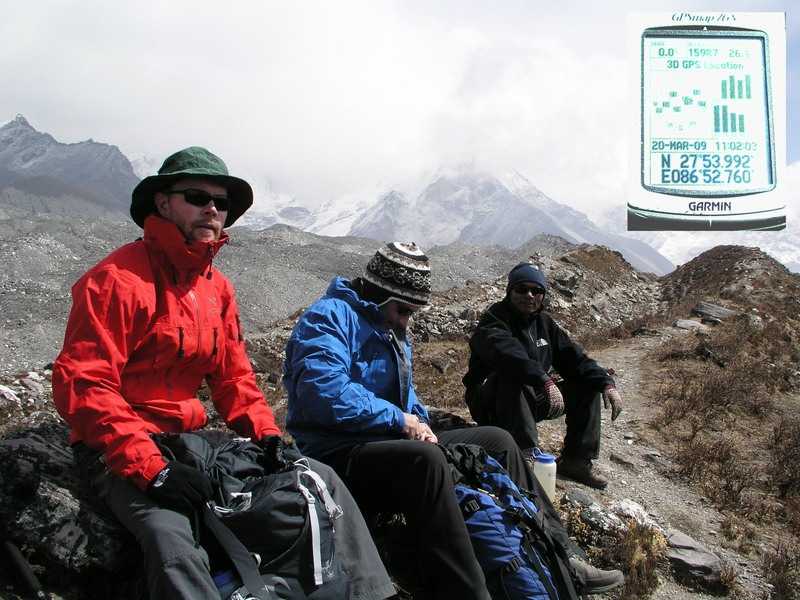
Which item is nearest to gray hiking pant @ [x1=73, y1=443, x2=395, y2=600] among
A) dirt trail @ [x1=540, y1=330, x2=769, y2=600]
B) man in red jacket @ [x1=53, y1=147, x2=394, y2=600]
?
man in red jacket @ [x1=53, y1=147, x2=394, y2=600]

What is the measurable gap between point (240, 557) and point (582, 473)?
3478mm

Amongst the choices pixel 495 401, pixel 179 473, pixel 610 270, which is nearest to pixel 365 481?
pixel 179 473

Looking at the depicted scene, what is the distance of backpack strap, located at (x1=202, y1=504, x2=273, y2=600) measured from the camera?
2.19 m

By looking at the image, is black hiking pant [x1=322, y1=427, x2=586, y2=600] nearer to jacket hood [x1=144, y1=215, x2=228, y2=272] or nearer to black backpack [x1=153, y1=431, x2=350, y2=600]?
black backpack [x1=153, y1=431, x2=350, y2=600]

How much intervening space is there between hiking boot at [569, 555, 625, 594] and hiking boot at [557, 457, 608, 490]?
62.8 inches

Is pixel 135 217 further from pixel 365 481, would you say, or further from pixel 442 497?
pixel 442 497

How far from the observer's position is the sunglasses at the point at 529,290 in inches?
183

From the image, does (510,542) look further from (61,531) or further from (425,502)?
(61,531)

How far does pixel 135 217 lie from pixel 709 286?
22.5m

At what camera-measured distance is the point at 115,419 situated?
7.65 feet

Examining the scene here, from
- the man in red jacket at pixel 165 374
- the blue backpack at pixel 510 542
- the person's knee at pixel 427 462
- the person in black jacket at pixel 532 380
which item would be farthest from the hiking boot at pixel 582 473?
the man in red jacket at pixel 165 374

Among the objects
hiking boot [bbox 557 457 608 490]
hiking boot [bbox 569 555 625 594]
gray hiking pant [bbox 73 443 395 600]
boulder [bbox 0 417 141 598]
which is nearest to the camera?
gray hiking pant [bbox 73 443 395 600]

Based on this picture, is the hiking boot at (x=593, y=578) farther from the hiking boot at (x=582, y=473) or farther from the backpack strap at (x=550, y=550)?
the hiking boot at (x=582, y=473)

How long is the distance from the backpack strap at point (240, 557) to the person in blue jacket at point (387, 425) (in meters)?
0.84
